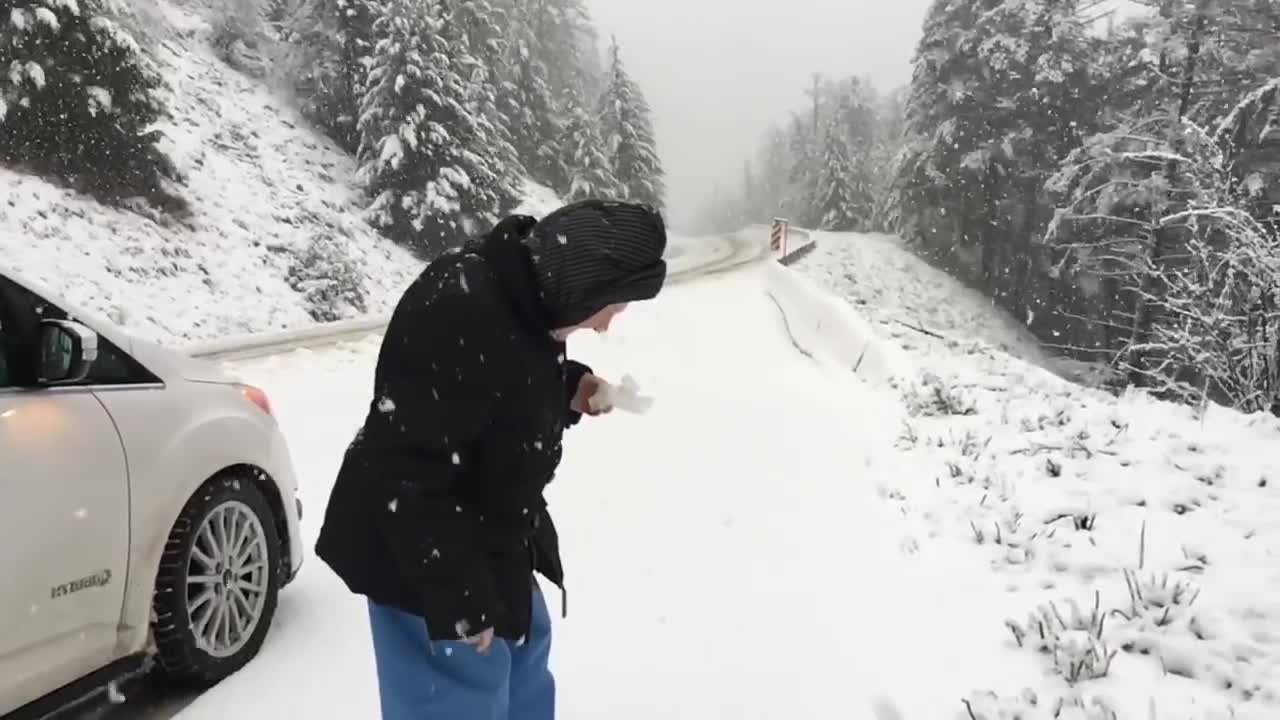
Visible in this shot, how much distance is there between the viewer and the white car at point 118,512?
7.93ft

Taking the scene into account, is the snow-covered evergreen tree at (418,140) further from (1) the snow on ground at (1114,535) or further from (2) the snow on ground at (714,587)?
(1) the snow on ground at (1114,535)

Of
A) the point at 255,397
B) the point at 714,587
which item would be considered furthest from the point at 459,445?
the point at 714,587

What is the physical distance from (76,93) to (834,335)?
13220 mm

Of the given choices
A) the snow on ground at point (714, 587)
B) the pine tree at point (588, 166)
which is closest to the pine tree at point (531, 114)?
the pine tree at point (588, 166)

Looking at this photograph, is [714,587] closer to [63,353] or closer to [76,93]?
[63,353]

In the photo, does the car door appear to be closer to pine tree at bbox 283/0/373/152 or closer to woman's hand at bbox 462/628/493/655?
woman's hand at bbox 462/628/493/655

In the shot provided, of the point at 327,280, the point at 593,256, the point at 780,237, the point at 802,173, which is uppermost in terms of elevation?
the point at 593,256

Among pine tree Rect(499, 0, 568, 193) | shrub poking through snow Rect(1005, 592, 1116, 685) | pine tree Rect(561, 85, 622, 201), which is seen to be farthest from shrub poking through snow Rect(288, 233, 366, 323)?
pine tree Rect(499, 0, 568, 193)

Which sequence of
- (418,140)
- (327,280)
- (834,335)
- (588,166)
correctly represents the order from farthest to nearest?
(588,166), (418,140), (327,280), (834,335)

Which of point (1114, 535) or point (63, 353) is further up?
point (63, 353)

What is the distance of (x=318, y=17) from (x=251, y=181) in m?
6.91

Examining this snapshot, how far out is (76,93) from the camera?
1335 cm

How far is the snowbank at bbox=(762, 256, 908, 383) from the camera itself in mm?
10547

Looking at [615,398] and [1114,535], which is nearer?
[615,398]
